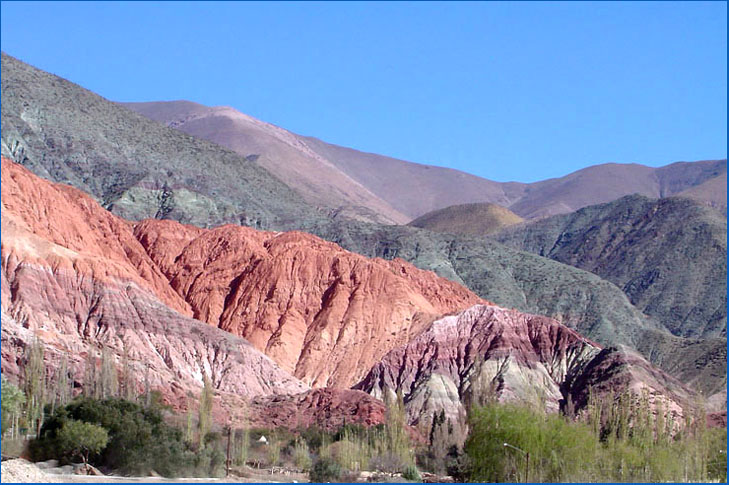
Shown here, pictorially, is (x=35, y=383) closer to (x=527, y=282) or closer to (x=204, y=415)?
(x=204, y=415)

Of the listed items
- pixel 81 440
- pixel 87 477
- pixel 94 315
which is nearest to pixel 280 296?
pixel 94 315

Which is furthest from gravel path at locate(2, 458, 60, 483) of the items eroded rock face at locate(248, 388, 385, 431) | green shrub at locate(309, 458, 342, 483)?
eroded rock face at locate(248, 388, 385, 431)

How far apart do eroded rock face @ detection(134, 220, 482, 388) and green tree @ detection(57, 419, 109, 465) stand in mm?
46250

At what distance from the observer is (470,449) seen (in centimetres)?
6325

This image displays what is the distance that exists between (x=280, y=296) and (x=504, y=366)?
78.3 feet

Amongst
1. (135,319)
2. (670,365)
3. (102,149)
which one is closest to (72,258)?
(135,319)

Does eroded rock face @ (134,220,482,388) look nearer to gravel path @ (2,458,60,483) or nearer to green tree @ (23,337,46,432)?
green tree @ (23,337,46,432)

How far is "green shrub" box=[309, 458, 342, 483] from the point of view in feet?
210

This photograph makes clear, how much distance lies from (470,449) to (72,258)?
147 feet

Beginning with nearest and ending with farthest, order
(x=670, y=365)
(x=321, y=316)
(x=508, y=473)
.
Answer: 1. (x=508, y=473)
2. (x=321, y=316)
3. (x=670, y=365)

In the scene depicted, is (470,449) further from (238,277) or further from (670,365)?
(670,365)

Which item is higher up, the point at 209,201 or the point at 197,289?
the point at 209,201

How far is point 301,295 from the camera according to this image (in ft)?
382

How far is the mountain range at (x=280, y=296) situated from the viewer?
3688 inches
